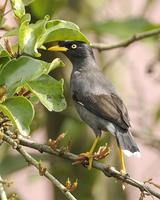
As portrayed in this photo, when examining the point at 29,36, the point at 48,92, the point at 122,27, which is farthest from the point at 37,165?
the point at 122,27

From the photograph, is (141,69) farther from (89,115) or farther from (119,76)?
(89,115)

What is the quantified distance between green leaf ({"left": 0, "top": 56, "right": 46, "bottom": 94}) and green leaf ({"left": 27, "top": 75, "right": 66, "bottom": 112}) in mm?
62

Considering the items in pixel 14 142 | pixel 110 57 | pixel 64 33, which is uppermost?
pixel 110 57

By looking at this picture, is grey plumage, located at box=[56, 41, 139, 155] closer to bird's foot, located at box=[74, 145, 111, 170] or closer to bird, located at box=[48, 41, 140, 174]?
bird, located at box=[48, 41, 140, 174]

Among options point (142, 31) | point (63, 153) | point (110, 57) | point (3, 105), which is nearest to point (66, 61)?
point (110, 57)

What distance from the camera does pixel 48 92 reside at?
9.29ft

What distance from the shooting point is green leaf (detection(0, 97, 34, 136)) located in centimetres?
261

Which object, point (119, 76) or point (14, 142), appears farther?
point (119, 76)

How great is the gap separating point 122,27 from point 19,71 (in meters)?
2.38

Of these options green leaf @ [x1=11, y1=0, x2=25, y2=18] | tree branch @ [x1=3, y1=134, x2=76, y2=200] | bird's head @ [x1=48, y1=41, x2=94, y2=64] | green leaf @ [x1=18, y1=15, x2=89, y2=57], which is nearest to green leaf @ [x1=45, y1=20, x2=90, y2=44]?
green leaf @ [x1=18, y1=15, x2=89, y2=57]

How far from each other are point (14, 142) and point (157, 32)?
5.84 ft

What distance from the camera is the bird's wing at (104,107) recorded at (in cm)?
430

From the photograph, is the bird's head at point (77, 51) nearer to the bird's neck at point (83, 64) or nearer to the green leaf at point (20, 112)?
the bird's neck at point (83, 64)

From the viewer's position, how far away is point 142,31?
4934mm
